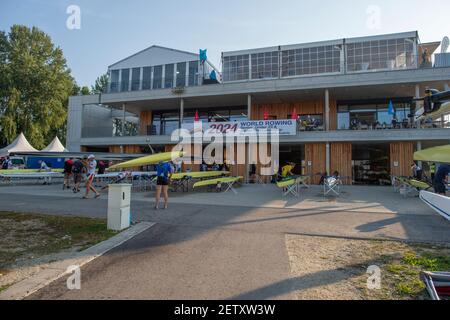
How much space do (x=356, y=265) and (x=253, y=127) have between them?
17.2 metres

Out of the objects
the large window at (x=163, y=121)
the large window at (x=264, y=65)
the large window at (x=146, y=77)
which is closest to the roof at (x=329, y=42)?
the large window at (x=264, y=65)

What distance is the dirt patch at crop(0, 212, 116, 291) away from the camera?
3.95 meters

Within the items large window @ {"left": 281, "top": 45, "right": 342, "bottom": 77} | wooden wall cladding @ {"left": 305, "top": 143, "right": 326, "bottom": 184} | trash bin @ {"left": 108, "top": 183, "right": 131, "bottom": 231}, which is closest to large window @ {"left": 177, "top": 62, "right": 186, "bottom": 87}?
large window @ {"left": 281, "top": 45, "right": 342, "bottom": 77}

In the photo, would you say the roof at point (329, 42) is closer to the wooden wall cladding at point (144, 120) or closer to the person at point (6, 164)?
the wooden wall cladding at point (144, 120)

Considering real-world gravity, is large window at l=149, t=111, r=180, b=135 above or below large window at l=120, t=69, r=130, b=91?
below

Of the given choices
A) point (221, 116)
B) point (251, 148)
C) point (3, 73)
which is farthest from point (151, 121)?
point (3, 73)

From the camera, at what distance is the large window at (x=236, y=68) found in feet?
84.9

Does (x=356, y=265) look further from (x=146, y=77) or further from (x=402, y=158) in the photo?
(x=146, y=77)

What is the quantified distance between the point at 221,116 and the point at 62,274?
2418 centimetres

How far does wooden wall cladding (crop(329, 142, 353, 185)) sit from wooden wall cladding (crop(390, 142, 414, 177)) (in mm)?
2899

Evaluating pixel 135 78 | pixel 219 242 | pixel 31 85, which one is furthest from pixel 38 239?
pixel 31 85

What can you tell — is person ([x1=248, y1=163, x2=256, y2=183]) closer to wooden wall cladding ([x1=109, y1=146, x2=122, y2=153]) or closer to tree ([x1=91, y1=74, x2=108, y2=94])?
wooden wall cladding ([x1=109, y1=146, x2=122, y2=153])

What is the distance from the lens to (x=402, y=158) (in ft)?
65.4
